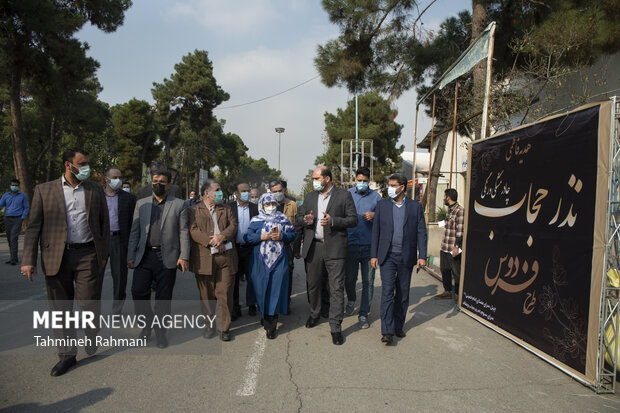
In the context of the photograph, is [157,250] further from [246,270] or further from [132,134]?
[132,134]

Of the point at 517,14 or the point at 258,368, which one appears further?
the point at 517,14

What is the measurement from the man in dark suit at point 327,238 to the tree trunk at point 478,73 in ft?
16.9

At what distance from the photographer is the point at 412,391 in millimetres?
3270

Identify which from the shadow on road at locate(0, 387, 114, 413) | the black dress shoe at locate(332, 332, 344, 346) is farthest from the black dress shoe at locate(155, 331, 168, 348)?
the black dress shoe at locate(332, 332, 344, 346)

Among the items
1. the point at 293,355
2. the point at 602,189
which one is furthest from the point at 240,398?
the point at 602,189

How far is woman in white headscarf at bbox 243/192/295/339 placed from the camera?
4.54 m

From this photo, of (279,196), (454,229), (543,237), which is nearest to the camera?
(543,237)

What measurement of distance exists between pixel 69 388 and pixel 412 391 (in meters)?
2.82

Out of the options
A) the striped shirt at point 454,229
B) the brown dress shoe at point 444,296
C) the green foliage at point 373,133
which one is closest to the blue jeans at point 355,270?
the striped shirt at point 454,229

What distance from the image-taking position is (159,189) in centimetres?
438

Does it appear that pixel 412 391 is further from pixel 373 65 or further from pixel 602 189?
pixel 373 65

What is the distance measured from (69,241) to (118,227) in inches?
69.7

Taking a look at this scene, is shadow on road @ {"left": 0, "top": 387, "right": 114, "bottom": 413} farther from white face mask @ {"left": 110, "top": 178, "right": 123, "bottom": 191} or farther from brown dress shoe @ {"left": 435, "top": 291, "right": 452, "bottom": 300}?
brown dress shoe @ {"left": 435, "top": 291, "right": 452, "bottom": 300}

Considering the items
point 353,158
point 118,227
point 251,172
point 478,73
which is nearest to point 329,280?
point 118,227
